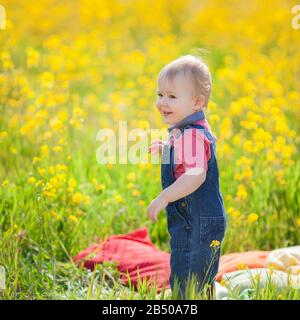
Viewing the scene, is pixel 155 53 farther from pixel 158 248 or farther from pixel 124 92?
pixel 158 248

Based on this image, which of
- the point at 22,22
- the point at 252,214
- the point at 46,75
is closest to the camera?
the point at 252,214

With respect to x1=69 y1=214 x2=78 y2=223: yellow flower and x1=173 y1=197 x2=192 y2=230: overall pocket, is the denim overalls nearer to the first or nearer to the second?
x1=173 y1=197 x2=192 y2=230: overall pocket

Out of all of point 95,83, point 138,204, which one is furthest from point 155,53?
point 138,204

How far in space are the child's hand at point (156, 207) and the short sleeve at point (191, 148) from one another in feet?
0.60

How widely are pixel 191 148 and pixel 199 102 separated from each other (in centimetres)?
20

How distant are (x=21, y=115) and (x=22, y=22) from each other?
4614 mm

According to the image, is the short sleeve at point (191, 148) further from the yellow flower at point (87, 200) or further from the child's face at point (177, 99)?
the yellow flower at point (87, 200)

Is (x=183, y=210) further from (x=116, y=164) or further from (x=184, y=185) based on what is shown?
(x=116, y=164)

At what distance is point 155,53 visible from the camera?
25.0 ft

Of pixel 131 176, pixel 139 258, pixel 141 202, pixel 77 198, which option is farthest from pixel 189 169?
pixel 131 176

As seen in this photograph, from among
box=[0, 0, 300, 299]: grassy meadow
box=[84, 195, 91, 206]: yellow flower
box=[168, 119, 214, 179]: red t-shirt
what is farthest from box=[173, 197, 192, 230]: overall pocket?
box=[84, 195, 91, 206]: yellow flower

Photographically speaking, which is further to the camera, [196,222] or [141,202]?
[141,202]

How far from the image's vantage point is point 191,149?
304cm
